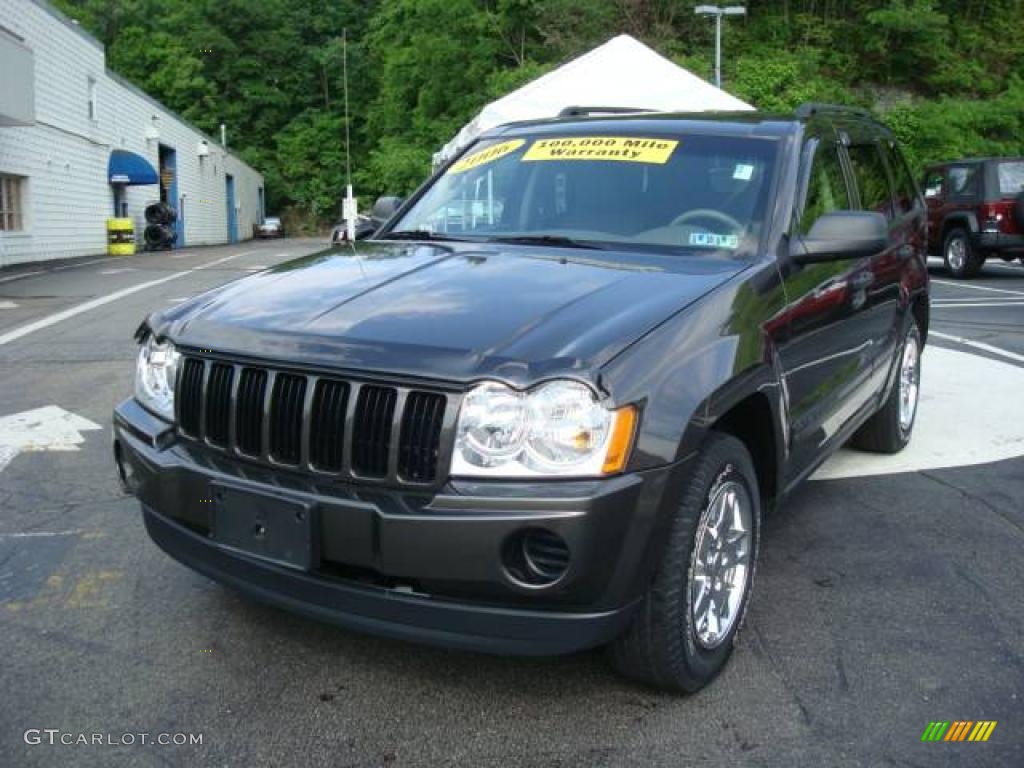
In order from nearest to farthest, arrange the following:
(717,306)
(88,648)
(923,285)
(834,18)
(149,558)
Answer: (717,306)
(88,648)
(149,558)
(923,285)
(834,18)

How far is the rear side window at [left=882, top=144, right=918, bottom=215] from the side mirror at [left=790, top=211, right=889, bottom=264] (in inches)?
75.3

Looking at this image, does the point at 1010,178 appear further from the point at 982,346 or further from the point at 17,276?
the point at 17,276

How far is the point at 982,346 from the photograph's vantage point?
9156 mm

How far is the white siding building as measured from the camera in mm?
22016

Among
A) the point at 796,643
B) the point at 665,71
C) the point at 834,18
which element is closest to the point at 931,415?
the point at 796,643

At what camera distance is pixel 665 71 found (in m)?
13.7

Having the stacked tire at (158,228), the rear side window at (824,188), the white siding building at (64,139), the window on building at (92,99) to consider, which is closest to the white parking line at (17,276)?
the white siding building at (64,139)

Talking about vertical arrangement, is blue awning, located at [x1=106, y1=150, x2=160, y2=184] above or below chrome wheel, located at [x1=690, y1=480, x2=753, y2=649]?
above

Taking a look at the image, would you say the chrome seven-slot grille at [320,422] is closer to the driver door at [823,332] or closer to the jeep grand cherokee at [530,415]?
the jeep grand cherokee at [530,415]

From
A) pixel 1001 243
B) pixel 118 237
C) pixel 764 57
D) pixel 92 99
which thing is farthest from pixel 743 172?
pixel 764 57

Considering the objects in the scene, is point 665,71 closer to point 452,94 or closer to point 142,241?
point 142,241

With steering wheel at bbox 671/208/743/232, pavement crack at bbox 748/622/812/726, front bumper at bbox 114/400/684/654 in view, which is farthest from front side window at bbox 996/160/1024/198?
front bumper at bbox 114/400/684/654

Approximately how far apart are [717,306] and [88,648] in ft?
7.07

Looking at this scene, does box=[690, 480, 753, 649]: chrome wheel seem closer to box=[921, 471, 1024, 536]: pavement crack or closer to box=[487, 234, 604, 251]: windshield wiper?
box=[487, 234, 604, 251]: windshield wiper
